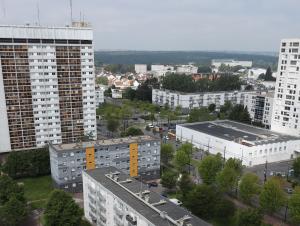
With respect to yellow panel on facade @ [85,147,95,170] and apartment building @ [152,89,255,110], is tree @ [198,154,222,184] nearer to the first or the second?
yellow panel on facade @ [85,147,95,170]

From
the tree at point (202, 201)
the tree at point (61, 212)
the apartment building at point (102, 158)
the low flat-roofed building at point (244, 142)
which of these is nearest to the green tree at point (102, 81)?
the low flat-roofed building at point (244, 142)

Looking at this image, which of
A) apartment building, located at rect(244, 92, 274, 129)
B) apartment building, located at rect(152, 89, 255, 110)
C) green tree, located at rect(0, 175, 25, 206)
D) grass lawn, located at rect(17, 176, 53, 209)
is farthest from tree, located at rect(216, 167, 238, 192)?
apartment building, located at rect(152, 89, 255, 110)

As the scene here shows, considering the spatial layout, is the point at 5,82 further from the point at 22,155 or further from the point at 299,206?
the point at 299,206

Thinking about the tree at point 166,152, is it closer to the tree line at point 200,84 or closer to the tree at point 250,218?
the tree at point 250,218

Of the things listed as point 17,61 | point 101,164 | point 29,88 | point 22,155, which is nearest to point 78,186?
point 101,164

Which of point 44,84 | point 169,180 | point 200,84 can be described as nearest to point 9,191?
point 169,180

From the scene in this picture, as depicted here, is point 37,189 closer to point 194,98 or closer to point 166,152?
point 166,152

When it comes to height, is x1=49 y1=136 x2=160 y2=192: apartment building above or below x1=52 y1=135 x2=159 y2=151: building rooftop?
below
